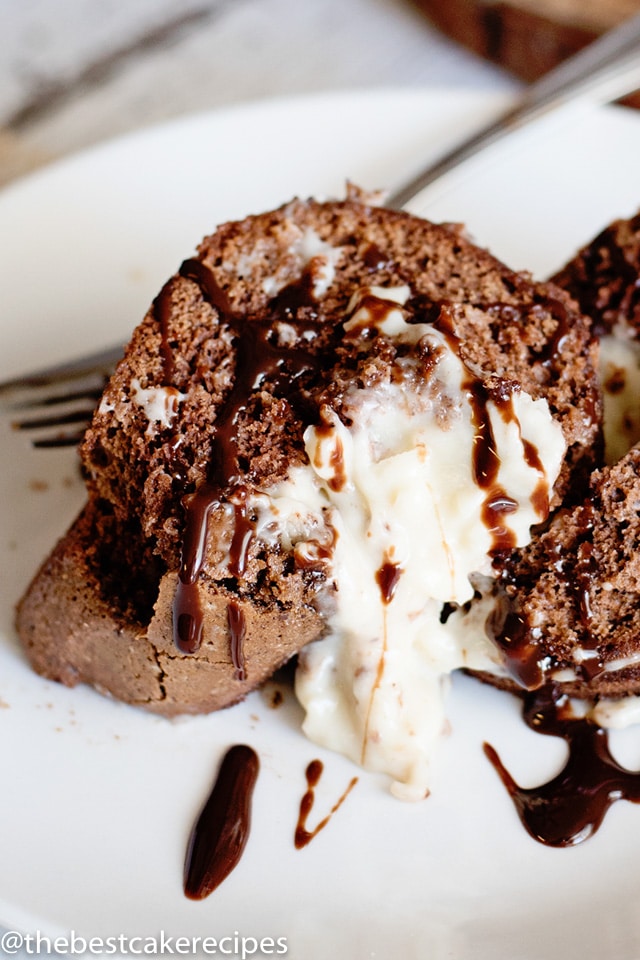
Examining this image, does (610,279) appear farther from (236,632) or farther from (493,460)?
(236,632)

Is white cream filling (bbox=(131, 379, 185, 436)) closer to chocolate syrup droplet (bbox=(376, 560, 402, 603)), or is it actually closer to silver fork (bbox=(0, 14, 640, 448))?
chocolate syrup droplet (bbox=(376, 560, 402, 603))

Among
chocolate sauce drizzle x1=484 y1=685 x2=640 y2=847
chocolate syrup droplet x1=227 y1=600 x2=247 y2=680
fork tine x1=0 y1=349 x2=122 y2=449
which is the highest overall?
fork tine x1=0 y1=349 x2=122 y2=449

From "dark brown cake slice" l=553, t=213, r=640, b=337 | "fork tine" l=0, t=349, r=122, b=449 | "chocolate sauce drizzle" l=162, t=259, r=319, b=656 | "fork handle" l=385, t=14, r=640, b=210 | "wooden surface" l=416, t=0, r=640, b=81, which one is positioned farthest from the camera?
"wooden surface" l=416, t=0, r=640, b=81

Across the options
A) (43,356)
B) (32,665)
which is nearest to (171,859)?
(32,665)

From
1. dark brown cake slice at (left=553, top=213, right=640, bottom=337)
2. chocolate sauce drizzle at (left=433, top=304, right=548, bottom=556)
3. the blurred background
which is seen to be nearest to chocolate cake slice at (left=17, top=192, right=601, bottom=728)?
chocolate sauce drizzle at (left=433, top=304, right=548, bottom=556)

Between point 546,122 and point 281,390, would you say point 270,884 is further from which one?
point 546,122

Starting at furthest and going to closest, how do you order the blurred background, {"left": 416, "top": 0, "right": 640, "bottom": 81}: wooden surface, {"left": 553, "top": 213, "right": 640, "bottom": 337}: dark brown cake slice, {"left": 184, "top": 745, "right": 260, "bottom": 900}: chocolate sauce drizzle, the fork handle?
the blurred background < {"left": 416, "top": 0, "right": 640, "bottom": 81}: wooden surface < the fork handle < {"left": 553, "top": 213, "right": 640, "bottom": 337}: dark brown cake slice < {"left": 184, "top": 745, "right": 260, "bottom": 900}: chocolate sauce drizzle

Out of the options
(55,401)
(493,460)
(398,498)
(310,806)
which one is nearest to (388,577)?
(398,498)
